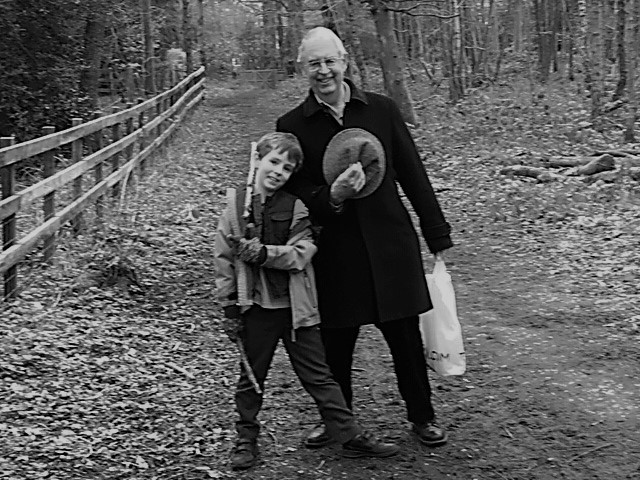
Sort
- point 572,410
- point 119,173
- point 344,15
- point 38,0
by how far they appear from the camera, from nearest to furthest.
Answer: point 572,410 < point 119,173 < point 38,0 < point 344,15

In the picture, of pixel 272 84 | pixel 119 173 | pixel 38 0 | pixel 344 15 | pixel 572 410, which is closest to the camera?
pixel 572 410

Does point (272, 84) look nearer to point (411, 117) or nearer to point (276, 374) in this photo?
point (411, 117)

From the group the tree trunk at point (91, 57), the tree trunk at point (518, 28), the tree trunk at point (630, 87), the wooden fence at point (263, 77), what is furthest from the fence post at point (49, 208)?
the wooden fence at point (263, 77)

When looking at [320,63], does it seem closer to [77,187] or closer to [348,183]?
[348,183]

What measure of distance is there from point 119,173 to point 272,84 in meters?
29.6

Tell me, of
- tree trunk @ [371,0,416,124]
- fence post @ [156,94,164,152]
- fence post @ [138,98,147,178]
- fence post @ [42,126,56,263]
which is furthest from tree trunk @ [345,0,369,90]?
fence post @ [42,126,56,263]

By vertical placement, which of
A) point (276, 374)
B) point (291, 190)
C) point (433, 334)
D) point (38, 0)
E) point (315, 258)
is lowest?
point (276, 374)

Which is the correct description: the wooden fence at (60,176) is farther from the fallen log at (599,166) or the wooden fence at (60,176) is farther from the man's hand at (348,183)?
the fallen log at (599,166)

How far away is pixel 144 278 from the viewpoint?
8.16 meters

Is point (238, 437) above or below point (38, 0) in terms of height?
below

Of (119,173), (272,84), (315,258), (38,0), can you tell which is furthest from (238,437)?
(272,84)

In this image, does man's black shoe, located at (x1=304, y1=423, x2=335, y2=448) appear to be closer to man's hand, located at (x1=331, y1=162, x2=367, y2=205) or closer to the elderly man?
the elderly man

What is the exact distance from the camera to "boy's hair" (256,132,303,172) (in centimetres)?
420

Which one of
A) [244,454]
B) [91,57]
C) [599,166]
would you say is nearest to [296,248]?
[244,454]
